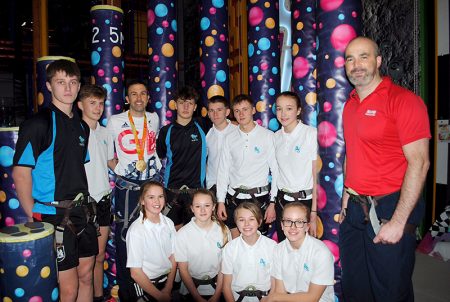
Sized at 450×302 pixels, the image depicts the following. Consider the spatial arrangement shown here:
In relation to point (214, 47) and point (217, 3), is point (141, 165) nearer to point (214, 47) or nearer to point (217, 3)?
point (214, 47)

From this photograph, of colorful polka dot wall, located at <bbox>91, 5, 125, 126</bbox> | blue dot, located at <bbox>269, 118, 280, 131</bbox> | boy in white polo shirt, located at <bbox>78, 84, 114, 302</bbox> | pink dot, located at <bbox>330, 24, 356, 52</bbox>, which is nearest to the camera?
pink dot, located at <bbox>330, 24, 356, 52</bbox>

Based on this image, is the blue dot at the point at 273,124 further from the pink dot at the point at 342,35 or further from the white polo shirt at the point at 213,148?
the pink dot at the point at 342,35

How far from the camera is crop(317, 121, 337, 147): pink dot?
2.67m

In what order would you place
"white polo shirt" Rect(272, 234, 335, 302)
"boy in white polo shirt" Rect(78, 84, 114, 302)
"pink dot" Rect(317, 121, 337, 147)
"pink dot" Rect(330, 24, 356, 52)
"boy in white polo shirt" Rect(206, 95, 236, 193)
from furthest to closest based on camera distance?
"boy in white polo shirt" Rect(206, 95, 236, 193) → "boy in white polo shirt" Rect(78, 84, 114, 302) → "pink dot" Rect(317, 121, 337, 147) → "pink dot" Rect(330, 24, 356, 52) → "white polo shirt" Rect(272, 234, 335, 302)

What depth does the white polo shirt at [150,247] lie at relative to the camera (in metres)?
2.63

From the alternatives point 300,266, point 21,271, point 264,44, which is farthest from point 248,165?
point 21,271

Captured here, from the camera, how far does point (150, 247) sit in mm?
2707

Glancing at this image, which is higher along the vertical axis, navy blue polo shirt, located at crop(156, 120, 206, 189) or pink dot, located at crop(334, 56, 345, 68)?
pink dot, located at crop(334, 56, 345, 68)

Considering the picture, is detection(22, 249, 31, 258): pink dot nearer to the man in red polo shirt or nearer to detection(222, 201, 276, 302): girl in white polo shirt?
detection(222, 201, 276, 302): girl in white polo shirt

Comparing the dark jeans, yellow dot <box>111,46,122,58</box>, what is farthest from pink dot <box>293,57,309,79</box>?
the dark jeans

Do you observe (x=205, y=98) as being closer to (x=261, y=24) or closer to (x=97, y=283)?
(x=261, y=24)

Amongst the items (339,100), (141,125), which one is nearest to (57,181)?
(141,125)

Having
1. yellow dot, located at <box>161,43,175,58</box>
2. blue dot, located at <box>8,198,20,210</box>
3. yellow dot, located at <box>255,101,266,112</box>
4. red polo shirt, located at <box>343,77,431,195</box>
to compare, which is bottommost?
blue dot, located at <box>8,198,20,210</box>

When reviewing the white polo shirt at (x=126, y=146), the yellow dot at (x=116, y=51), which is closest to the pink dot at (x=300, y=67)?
the white polo shirt at (x=126, y=146)
